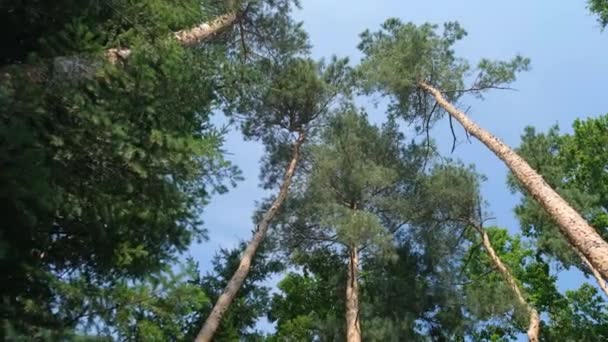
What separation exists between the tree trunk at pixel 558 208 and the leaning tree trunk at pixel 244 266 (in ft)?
17.3

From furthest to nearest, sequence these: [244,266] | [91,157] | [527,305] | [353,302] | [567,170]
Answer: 1. [567,170]
2. [527,305]
3. [353,302]
4. [244,266]
5. [91,157]

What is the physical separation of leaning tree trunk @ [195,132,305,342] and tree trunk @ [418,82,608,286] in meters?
5.27

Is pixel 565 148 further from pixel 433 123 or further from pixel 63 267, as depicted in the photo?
pixel 63 267

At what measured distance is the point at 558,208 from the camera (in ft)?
25.7

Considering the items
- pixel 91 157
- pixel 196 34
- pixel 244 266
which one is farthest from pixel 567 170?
pixel 91 157

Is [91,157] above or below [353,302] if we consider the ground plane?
below

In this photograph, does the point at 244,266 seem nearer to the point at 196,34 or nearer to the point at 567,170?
the point at 196,34

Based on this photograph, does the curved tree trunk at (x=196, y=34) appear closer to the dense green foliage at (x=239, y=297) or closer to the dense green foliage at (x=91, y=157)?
the dense green foliage at (x=91, y=157)

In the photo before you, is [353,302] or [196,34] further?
[353,302]

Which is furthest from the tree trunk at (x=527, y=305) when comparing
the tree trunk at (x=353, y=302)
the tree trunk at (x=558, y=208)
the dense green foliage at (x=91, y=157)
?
the dense green foliage at (x=91, y=157)

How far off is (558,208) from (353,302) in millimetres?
7897

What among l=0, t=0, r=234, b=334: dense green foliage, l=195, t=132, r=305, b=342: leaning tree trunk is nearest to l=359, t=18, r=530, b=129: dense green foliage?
l=195, t=132, r=305, b=342: leaning tree trunk

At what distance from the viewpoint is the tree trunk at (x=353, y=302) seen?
14.0 m

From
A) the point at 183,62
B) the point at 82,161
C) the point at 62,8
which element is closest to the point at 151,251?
the point at 82,161
